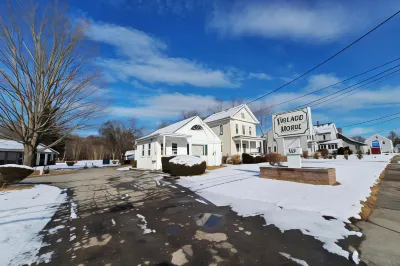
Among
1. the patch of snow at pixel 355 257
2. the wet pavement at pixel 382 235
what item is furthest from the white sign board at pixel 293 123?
the patch of snow at pixel 355 257

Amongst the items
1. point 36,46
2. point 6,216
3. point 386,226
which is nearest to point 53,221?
point 6,216

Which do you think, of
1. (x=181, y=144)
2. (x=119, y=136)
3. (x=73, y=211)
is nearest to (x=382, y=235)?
(x=73, y=211)

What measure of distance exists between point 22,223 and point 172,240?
373 cm

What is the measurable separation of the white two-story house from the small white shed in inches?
180

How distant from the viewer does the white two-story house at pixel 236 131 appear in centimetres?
2578

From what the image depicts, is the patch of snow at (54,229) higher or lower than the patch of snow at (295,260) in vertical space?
lower

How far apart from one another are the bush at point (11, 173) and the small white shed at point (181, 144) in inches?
383

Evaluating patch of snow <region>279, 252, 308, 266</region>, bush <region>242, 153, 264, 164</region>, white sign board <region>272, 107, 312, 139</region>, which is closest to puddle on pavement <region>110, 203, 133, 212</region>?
patch of snow <region>279, 252, 308, 266</region>

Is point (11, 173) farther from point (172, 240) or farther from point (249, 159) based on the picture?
point (249, 159)

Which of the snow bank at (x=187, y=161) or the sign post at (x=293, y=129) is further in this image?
the snow bank at (x=187, y=161)

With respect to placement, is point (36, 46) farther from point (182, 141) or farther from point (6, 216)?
point (182, 141)

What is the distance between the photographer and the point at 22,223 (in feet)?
14.8

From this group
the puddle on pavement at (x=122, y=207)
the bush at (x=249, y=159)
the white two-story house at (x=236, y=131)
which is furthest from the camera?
the white two-story house at (x=236, y=131)

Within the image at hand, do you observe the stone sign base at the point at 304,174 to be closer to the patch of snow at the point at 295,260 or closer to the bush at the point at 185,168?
the bush at the point at 185,168
